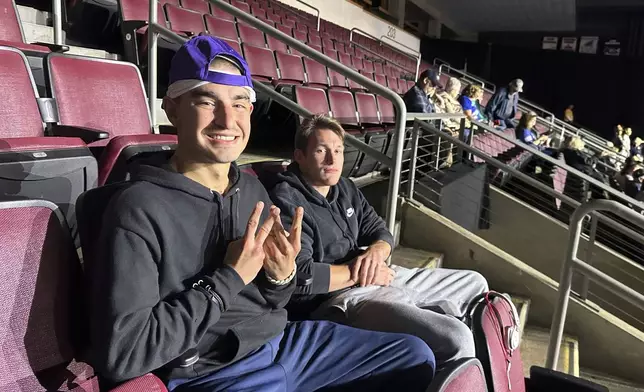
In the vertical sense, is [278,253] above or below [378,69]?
below

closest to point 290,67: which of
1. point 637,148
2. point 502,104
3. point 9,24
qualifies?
point 9,24

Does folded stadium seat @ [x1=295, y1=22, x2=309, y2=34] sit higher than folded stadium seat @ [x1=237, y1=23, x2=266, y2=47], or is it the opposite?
folded stadium seat @ [x1=295, y1=22, x2=309, y2=34]

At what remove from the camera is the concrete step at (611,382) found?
2406 millimetres

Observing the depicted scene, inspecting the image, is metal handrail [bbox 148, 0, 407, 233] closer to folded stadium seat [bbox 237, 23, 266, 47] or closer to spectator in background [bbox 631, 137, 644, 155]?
folded stadium seat [bbox 237, 23, 266, 47]

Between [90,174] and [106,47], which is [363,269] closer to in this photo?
[90,174]

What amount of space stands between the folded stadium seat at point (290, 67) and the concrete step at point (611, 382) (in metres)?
2.62

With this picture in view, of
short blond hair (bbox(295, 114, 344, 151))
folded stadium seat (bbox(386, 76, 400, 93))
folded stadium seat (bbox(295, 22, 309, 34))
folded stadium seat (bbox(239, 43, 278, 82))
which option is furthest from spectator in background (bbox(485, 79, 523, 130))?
short blond hair (bbox(295, 114, 344, 151))

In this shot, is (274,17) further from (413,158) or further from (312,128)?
(312,128)

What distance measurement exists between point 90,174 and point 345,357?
725mm

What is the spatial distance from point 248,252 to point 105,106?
0.99m

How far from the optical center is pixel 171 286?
0.81 meters

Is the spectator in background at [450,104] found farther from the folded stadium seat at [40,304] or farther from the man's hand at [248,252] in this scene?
the folded stadium seat at [40,304]

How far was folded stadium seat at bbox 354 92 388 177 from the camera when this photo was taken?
116 inches

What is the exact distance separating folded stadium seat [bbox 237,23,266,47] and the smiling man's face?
11.4 ft
